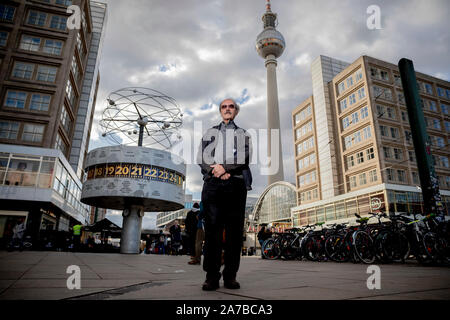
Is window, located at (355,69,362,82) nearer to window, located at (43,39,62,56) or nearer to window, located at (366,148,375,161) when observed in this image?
window, located at (366,148,375,161)

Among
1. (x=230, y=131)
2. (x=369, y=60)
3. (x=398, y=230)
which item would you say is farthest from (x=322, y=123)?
(x=230, y=131)

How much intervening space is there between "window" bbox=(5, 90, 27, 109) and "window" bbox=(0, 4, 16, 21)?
24.0 ft

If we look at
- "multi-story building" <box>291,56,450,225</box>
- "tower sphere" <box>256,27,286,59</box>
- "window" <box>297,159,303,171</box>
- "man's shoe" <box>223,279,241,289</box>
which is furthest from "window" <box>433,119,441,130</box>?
"tower sphere" <box>256,27,286,59</box>

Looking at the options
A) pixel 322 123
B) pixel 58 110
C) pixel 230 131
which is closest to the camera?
pixel 230 131

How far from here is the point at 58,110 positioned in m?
25.3

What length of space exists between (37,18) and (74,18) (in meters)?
3.23

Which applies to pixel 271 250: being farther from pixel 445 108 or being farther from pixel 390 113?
pixel 445 108

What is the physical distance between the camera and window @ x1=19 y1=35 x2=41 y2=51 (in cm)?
2605

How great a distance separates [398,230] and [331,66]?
4603 cm

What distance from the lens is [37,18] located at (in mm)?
27203

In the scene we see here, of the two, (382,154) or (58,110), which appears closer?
(58,110)

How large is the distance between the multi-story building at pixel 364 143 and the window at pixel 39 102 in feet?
110
